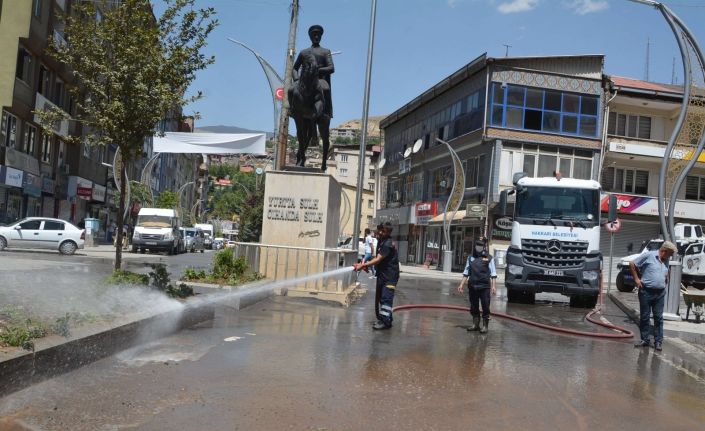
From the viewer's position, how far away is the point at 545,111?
36.9m

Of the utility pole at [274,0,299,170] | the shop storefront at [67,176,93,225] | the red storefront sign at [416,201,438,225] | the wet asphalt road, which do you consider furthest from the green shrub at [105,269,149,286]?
the red storefront sign at [416,201,438,225]

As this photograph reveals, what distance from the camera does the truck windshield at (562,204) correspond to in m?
16.2

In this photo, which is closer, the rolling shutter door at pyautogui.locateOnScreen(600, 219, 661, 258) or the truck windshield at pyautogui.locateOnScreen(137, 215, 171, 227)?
the rolling shutter door at pyautogui.locateOnScreen(600, 219, 661, 258)

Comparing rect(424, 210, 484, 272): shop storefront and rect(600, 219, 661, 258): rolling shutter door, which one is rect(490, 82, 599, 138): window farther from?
rect(600, 219, 661, 258): rolling shutter door

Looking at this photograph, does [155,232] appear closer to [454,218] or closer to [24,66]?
[24,66]

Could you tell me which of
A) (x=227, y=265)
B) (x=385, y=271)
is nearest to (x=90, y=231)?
(x=227, y=265)

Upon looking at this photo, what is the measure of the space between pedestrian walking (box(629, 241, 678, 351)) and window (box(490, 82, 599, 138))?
27.0 m

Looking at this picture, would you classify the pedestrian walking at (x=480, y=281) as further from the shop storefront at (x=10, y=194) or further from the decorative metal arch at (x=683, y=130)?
the shop storefront at (x=10, y=194)

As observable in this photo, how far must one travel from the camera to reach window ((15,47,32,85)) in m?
31.7

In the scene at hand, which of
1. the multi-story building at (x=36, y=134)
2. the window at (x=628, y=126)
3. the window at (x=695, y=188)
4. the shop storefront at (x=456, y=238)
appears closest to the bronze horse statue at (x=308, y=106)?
the multi-story building at (x=36, y=134)

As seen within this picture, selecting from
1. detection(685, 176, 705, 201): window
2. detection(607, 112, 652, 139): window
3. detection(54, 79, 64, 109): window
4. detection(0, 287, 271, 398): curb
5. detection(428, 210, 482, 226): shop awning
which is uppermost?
detection(607, 112, 652, 139): window

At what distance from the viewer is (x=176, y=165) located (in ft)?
312

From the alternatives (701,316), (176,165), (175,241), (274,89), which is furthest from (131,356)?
(176,165)

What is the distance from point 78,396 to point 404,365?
11.7ft
